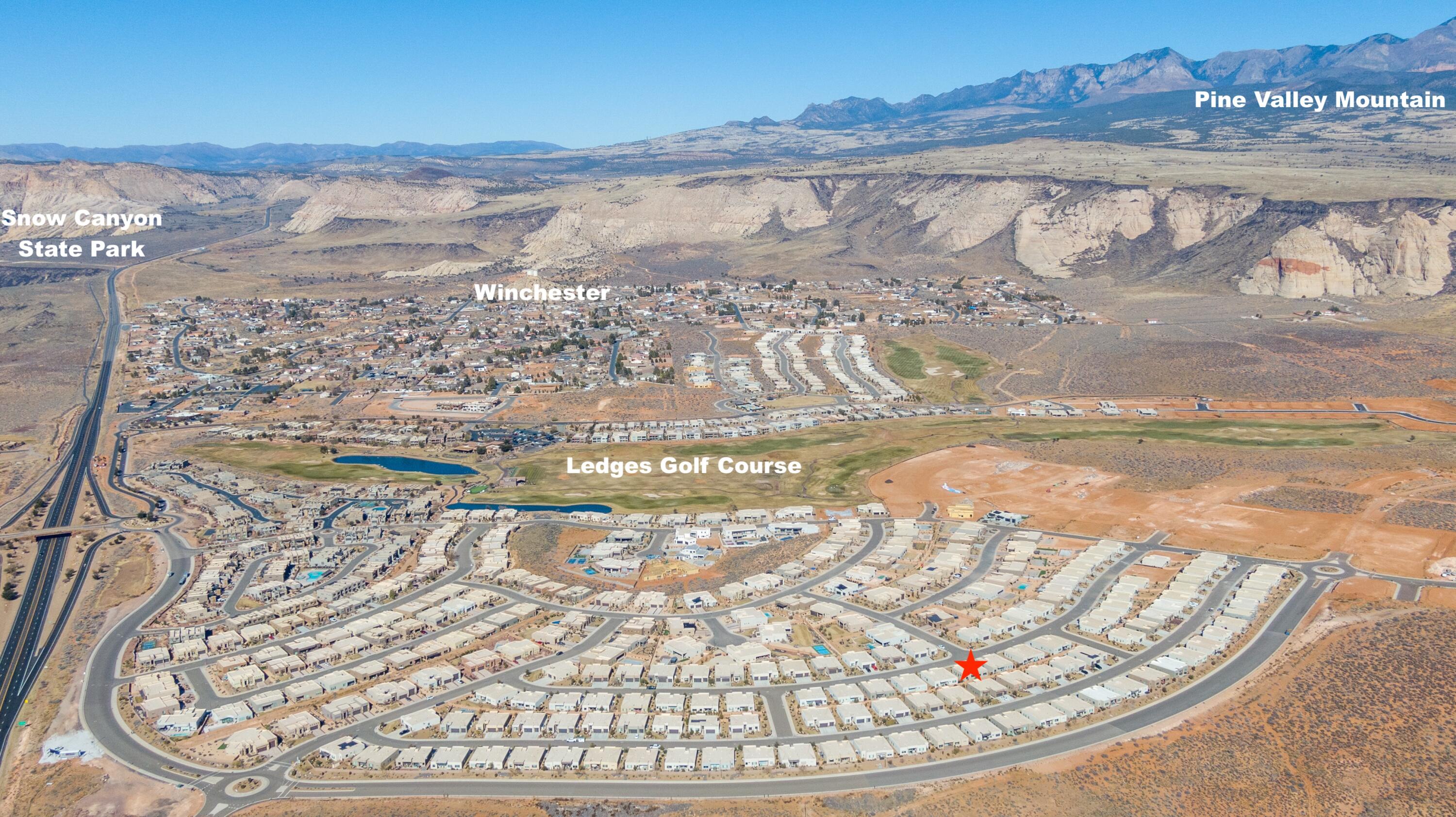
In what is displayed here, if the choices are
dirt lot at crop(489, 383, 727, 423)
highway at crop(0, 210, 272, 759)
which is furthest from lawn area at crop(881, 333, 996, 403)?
highway at crop(0, 210, 272, 759)

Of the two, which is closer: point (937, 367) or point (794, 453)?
point (794, 453)

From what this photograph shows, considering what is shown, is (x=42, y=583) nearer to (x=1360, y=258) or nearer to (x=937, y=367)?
(x=937, y=367)

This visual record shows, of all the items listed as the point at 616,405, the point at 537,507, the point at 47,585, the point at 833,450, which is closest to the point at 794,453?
the point at 833,450

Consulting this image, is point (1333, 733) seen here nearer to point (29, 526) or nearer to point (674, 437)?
point (674, 437)

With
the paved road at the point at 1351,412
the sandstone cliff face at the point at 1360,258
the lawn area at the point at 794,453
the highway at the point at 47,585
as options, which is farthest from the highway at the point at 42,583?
the sandstone cliff face at the point at 1360,258

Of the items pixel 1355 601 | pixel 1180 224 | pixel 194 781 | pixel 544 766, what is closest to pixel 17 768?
pixel 194 781

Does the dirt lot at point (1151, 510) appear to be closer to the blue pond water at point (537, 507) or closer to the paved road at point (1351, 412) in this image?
the blue pond water at point (537, 507)
